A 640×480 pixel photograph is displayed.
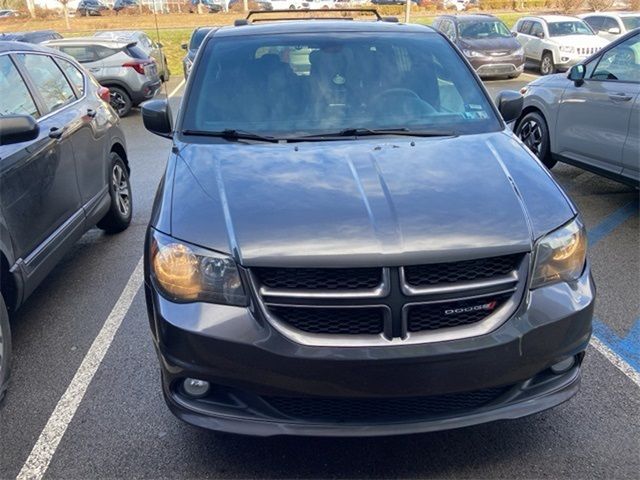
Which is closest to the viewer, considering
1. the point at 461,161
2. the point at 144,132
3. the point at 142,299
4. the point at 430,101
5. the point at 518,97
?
the point at 461,161

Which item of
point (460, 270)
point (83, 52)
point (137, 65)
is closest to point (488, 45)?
point (137, 65)

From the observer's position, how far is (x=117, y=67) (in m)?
13.2

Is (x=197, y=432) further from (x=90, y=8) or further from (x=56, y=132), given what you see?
(x=90, y=8)

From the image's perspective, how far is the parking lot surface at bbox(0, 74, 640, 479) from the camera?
106 inches

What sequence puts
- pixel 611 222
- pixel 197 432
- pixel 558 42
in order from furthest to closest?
1. pixel 558 42
2. pixel 611 222
3. pixel 197 432

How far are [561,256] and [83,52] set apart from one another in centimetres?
1318

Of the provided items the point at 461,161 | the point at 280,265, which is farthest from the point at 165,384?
the point at 461,161

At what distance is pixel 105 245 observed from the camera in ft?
18.0

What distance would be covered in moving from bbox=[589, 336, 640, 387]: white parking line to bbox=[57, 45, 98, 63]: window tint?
1243 cm

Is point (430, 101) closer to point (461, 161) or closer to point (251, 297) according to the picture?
point (461, 161)

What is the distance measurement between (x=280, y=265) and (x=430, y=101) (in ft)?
6.09

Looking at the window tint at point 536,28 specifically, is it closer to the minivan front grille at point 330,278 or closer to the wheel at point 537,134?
the wheel at point 537,134

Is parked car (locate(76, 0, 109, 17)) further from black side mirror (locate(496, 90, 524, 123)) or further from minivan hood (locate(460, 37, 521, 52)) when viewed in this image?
black side mirror (locate(496, 90, 524, 123))

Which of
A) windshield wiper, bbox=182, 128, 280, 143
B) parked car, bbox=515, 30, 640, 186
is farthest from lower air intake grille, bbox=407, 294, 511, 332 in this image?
parked car, bbox=515, 30, 640, 186
